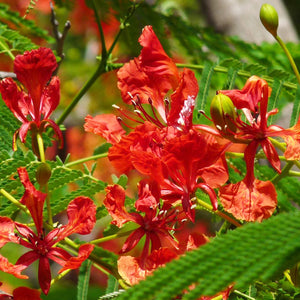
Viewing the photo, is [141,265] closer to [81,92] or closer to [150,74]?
[150,74]

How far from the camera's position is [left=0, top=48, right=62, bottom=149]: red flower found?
4.02 feet

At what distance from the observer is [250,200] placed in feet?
3.60

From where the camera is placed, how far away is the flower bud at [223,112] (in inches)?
41.0

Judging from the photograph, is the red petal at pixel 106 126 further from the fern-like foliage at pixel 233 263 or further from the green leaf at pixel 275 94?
the fern-like foliage at pixel 233 263

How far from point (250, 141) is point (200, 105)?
0.35 metres

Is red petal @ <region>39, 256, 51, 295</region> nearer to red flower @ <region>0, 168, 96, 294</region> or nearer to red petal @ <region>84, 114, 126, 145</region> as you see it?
red flower @ <region>0, 168, 96, 294</region>

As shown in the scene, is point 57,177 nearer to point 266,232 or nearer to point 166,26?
point 266,232

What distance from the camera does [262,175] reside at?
4.76 feet

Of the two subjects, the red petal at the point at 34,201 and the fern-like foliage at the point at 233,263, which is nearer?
the fern-like foliage at the point at 233,263

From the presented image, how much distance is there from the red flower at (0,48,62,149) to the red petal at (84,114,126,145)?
7 centimetres

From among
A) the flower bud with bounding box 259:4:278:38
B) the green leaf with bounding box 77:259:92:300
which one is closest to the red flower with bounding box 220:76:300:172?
the flower bud with bounding box 259:4:278:38

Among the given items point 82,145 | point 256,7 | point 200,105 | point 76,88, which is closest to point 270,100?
point 200,105

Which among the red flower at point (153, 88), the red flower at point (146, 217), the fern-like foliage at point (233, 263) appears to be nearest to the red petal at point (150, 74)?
the red flower at point (153, 88)

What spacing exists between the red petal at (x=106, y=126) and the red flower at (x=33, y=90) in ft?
0.23
